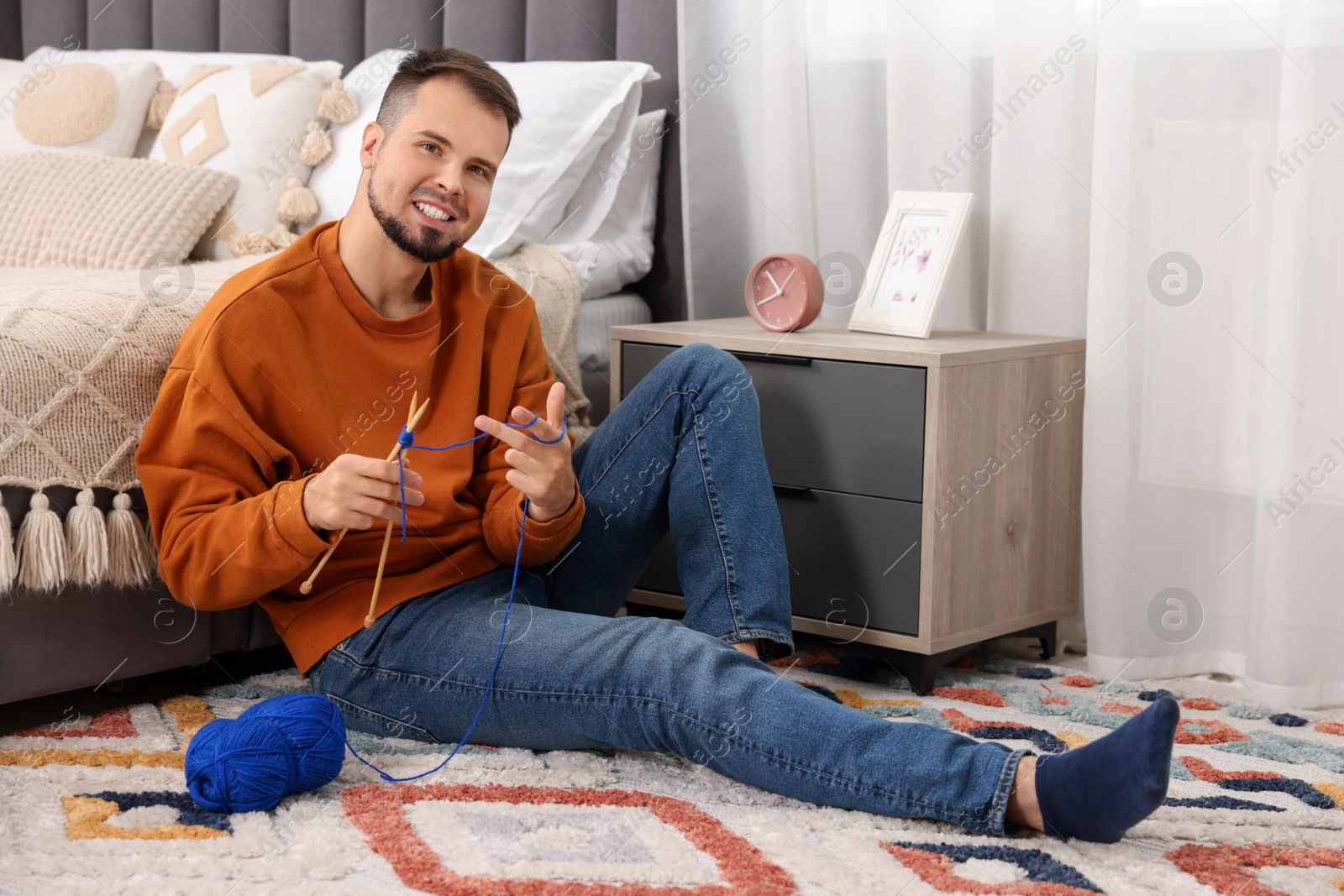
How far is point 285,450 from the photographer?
1235 mm

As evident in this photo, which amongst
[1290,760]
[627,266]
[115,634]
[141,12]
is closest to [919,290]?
[627,266]

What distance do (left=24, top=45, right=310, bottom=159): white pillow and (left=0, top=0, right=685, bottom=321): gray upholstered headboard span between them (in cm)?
8

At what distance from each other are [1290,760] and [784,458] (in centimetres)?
66

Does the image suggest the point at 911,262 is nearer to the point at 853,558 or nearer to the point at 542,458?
the point at 853,558

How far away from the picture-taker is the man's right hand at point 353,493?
1.11 m

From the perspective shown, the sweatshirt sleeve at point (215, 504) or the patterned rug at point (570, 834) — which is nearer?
the patterned rug at point (570, 834)

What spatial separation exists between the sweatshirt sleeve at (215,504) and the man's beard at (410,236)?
23cm

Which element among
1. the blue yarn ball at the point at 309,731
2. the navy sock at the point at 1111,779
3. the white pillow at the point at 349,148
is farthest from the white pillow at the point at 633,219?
the navy sock at the point at 1111,779

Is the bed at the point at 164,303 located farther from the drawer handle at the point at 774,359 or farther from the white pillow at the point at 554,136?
the drawer handle at the point at 774,359

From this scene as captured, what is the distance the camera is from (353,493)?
1.11 meters

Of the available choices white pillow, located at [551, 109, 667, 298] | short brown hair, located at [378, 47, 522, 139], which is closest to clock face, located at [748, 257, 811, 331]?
white pillow, located at [551, 109, 667, 298]

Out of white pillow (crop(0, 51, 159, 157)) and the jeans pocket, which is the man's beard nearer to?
the jeans pocket

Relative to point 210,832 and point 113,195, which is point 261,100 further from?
point 210,832

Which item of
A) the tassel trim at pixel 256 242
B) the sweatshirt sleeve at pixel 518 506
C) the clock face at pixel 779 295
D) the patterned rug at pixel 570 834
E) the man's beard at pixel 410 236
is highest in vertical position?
the tassel trim at pixel 256 242
